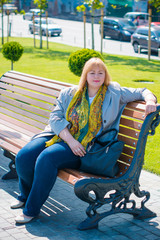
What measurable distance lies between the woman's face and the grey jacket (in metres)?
0.12

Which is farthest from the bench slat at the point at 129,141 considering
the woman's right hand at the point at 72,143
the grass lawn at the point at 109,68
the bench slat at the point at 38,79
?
the grass lawn at the point at 109,68

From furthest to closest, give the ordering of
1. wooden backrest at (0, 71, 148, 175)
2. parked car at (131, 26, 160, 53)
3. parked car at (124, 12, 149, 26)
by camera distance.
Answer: parked car at (124, 12, 149, 26)
parked car at (131, 26, 160, 53)
wooden backrest at (0, 71, 148, 175)

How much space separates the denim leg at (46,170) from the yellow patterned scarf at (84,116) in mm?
194

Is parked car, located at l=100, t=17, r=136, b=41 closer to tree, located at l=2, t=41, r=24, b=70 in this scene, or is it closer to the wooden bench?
tree, located at l=2, t=41, r=24, b=70

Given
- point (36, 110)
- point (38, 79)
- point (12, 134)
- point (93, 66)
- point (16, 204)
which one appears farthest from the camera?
point (38, 79)

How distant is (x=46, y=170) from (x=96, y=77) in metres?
1.03

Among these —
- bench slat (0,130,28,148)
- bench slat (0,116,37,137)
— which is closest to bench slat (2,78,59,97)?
bench slat (0,116,37,137)

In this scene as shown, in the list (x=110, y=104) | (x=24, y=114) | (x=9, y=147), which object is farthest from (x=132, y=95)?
(x=24, y=114)

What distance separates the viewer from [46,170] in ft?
13.2

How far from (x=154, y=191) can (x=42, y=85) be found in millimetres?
1976

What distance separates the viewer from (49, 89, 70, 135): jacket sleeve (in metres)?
4.34

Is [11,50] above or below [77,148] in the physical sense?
above

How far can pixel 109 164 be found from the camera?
3988mm

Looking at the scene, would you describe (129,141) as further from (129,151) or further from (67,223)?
(67,223)
